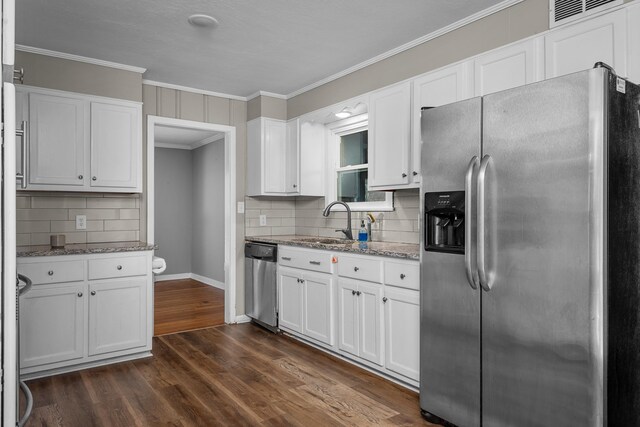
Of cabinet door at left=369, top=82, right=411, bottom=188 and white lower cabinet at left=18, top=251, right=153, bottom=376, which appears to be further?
cabinet door at left=369, top=82, right=411, bottom=188

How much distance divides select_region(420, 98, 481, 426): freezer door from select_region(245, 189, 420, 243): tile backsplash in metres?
1.16

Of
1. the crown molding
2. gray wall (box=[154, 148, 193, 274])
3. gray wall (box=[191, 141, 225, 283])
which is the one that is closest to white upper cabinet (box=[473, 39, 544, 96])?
the crown molding

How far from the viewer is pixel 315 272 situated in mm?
3539

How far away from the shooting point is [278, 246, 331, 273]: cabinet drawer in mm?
3428

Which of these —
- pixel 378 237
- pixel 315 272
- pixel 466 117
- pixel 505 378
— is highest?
pixel 466 117

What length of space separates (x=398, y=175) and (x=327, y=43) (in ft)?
3.69

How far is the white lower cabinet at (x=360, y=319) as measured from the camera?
295 cm

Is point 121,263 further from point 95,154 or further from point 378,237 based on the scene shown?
point 378,237

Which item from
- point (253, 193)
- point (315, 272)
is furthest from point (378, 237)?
point (253, 193)

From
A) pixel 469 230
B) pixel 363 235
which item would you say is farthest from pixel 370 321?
pixel 469 230

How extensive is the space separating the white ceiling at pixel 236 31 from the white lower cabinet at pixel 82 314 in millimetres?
1590

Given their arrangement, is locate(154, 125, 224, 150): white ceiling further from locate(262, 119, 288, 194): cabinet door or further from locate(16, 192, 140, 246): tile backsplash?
locate(16, 192, 140, 246): tile backsplash

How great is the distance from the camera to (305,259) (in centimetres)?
365

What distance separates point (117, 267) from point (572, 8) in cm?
338
